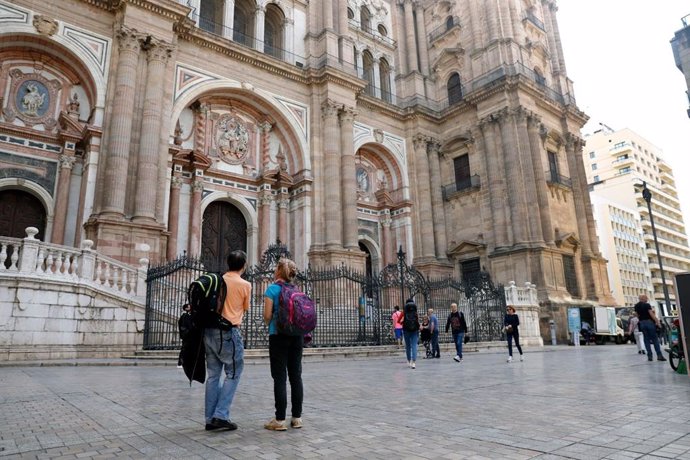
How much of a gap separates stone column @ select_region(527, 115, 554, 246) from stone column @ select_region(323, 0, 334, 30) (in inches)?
458

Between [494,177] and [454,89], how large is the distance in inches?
282

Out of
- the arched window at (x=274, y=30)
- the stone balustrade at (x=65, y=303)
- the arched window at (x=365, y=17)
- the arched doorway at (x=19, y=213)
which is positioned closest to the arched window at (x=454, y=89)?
the arched window at (x=365, y=17)

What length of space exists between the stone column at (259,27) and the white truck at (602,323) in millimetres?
20132

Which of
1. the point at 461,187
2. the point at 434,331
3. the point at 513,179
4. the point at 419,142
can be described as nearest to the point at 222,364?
the point at 434,331

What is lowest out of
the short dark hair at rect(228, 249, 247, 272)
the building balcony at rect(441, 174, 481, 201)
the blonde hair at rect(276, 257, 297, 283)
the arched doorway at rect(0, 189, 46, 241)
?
the blonde hair at rect(276, 257, 297, 283)

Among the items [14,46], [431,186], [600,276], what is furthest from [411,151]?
[14,46]

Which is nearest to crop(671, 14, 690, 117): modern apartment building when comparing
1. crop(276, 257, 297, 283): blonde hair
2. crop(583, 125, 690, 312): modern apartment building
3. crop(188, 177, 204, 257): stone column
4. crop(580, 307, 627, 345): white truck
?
crop(580, 307, 627, 345): white truck

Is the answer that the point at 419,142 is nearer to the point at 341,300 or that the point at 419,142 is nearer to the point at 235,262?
the point at 341,300

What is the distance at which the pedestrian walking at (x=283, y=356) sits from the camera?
372 centimetres

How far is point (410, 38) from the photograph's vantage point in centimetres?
2956

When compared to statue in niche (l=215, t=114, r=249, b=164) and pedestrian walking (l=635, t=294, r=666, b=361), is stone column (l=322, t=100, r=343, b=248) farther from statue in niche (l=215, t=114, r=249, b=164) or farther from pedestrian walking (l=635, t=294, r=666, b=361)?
pedestrian walking (l=635, t=294, r=666, b=361)

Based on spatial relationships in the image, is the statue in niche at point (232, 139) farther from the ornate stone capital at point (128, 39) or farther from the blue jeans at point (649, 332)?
the blue jeans at point (649, 332)

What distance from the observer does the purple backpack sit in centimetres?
378

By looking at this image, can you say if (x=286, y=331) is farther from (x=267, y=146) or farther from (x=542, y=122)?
(x=542, y=122)
